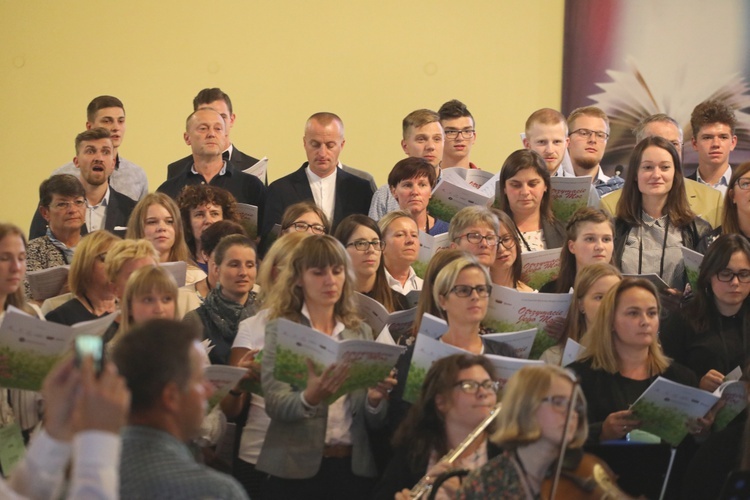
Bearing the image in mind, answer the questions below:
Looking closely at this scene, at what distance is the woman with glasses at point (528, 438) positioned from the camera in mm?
2730

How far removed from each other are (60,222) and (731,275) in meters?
2.60

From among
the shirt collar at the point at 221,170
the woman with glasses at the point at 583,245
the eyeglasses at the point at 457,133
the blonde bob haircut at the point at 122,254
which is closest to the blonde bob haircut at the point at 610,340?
the woman with glasses at the point at 583,245

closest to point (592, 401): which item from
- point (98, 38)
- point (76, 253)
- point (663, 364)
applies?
point (663, 364)

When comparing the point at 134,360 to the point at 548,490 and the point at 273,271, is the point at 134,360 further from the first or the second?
the point at 273,271

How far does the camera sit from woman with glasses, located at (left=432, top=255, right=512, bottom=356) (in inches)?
148

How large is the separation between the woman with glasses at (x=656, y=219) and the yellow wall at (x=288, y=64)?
274 cm

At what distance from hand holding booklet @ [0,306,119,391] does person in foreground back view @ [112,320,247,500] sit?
1.26 metres

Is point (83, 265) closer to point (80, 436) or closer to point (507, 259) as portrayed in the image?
point (507, 259)

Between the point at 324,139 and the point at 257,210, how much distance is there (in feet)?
2.20

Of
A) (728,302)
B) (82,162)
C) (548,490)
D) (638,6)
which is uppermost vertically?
(638,6)

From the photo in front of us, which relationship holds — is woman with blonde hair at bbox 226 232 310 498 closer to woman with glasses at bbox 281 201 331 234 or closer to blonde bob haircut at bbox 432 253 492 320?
blonde bob haircut at bbox 432 253 492 320

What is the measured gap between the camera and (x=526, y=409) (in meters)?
2.77

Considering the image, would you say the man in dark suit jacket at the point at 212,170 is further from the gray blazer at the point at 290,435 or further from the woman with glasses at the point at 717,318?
the woman with glasses at the point at 717,318

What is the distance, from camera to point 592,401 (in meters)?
3.65
